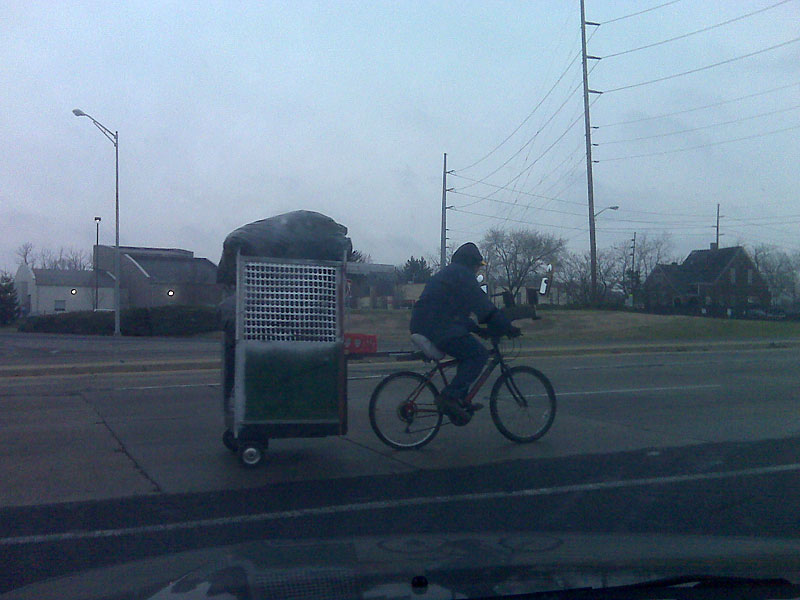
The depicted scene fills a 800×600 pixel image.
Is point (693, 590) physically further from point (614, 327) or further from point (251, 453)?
point (614, 327)

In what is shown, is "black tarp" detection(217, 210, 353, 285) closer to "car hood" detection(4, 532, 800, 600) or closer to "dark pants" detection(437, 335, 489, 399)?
"dark pants" detection(437, 335, 489, 399)

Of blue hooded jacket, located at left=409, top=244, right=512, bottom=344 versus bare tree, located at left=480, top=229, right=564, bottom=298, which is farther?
bare tree, located at left=480, top=229, right=564, bottom=298

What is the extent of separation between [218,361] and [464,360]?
1202 centimetres

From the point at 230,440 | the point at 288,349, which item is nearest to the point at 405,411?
the point at 288,349

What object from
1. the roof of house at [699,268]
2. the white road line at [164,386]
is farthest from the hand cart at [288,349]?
the roof of house at [699,268]

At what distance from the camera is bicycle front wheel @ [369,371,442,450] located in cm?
795

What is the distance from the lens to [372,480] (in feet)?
22.9

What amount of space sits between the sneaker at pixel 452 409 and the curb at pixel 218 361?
25.9 inches

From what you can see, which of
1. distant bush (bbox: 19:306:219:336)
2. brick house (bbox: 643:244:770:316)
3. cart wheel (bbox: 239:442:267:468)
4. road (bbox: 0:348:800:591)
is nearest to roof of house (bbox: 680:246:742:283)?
brick house (bbox: 643:244:770:316)

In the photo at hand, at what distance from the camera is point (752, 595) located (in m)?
3.08

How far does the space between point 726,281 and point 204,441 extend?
59990 millimetres

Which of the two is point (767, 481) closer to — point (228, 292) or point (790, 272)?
point (228, 292)

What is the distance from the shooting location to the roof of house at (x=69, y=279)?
230 ft

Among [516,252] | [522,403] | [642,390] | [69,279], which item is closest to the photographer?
[522,403]
